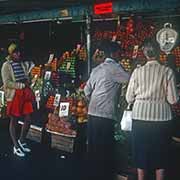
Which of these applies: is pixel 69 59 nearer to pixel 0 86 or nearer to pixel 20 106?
pixel 20 106

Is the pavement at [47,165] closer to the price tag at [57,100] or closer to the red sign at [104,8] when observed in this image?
the price tag at [57,100]

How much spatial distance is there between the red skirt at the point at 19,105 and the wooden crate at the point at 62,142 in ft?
1.83

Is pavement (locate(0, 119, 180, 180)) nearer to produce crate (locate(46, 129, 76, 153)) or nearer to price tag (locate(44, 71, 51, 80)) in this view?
produce crate (locate(46, 129, 76, 153))

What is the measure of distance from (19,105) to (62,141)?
3.05ft

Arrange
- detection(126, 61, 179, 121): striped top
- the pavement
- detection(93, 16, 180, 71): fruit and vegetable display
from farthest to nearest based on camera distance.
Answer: detection(93, 16, 180, 71): fruit and vegetable display
the pavement
detection(126, 61, 179, 121): striped top

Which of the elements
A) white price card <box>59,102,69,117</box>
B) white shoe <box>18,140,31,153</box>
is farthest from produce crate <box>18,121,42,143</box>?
white price card <box>59,102,69,117</box>

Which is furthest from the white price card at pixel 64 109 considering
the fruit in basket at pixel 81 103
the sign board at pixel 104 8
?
the sign board at pixel 104 8

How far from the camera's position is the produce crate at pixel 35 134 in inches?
360

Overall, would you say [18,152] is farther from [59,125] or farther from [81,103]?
[81,103]

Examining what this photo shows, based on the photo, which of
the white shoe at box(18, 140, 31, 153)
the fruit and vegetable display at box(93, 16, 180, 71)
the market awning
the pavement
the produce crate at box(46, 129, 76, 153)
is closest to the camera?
the market awning

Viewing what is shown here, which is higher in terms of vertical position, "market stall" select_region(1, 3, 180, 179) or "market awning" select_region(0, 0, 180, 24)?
"market awning" select_region(0, 0, 180, 24)

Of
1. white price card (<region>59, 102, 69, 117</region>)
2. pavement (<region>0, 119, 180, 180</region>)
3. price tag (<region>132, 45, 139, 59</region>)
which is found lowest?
pavement (<region>0, 119, 180, 180</region>)

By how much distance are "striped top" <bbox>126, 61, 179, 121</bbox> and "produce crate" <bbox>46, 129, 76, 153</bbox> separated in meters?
2.42

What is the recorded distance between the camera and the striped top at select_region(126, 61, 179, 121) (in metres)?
6.07
